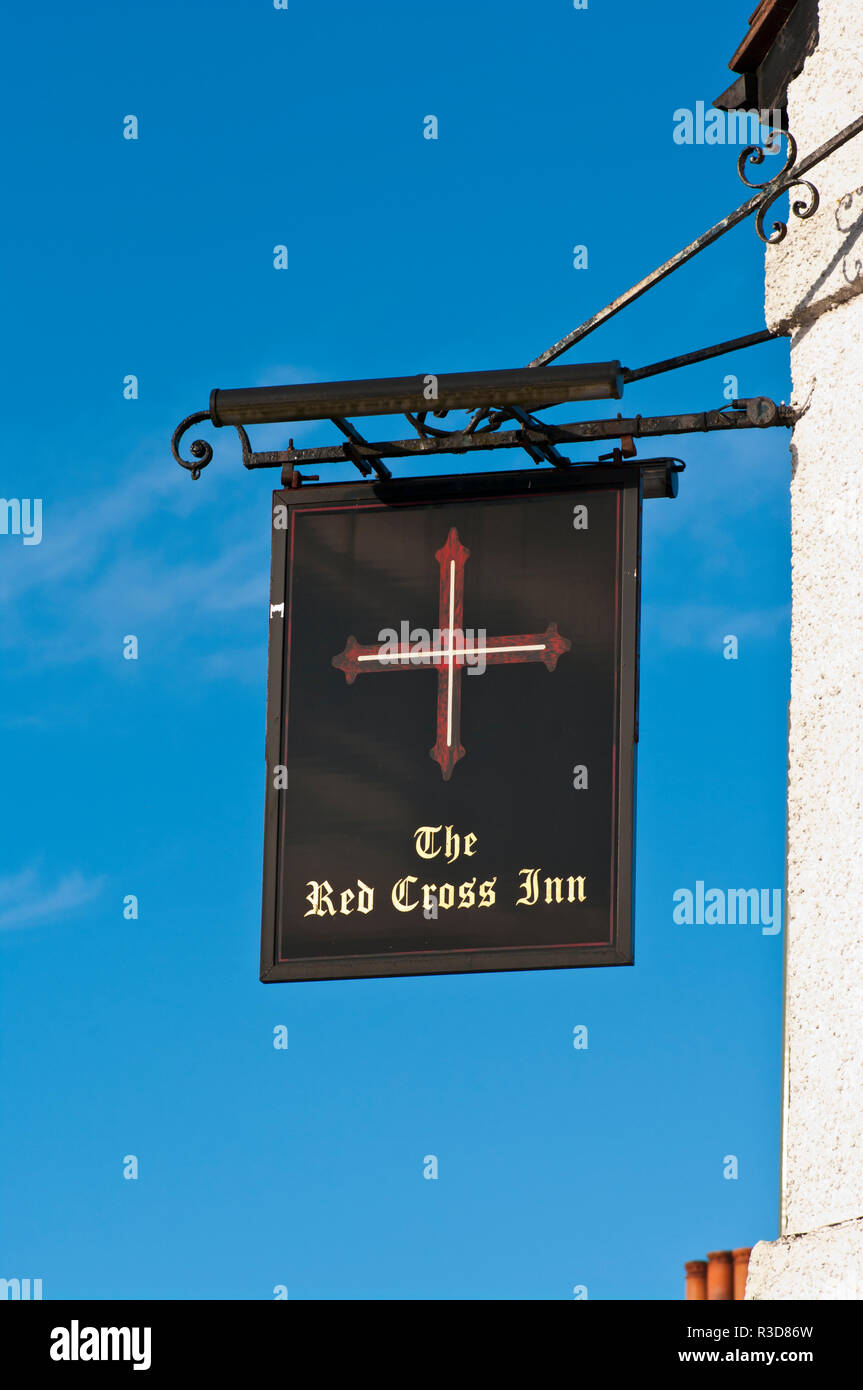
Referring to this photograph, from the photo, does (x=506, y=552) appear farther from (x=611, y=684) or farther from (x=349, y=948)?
(x=349, y=948)

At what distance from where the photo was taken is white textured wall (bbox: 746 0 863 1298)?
7.20m

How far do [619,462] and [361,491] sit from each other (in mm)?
908

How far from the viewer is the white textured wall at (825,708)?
7203 mm

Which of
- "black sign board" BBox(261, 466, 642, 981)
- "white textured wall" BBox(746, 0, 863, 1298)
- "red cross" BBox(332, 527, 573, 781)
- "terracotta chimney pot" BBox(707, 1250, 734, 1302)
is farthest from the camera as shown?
"terracotta chimney pot" BBox(707, 1250, 734, 1302)

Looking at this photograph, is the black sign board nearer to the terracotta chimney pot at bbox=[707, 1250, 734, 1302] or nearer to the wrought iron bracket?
the wrought iron bracket

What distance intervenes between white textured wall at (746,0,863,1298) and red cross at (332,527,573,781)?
834 millimetres

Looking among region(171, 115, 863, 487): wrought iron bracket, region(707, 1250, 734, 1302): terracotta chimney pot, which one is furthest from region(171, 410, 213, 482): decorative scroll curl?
region(707, 1250, 734, 1302): terracotta chimney pot

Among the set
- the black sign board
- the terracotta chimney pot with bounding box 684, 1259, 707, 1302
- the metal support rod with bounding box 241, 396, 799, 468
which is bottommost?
the terracotta chimney pot with bounding box 684, 1259, 707, 1302

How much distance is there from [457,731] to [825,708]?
3.96 feet

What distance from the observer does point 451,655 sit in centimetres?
796

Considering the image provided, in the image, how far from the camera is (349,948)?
7.77m

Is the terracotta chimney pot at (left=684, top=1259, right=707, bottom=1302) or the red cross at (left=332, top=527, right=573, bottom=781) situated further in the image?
the terracotta chimney pot at (left=684, top=1259, right=707, bottom=1302)

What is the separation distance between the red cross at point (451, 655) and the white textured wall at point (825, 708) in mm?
834
